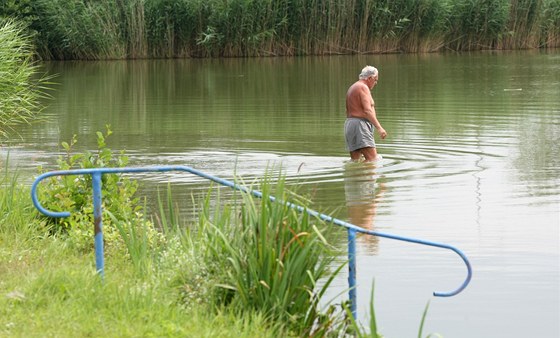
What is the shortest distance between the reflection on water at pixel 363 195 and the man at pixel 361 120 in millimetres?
209

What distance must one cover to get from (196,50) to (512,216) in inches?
1191

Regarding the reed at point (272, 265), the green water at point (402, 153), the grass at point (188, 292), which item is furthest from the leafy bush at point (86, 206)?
the reed at point (272, 265)

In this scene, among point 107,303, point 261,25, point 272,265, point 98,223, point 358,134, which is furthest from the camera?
point 261,25

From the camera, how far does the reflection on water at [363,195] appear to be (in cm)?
1118

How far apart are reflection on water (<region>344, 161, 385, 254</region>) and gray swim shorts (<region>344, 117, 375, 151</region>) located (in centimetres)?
25

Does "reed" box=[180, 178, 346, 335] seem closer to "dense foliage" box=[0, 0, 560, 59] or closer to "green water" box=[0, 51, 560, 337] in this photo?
"green water" box=[0, 51, 560, 337]

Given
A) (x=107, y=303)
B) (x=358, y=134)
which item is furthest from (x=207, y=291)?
(x=358, y=134)

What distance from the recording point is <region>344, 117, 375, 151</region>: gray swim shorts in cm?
1567

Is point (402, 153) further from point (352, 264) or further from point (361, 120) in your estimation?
point (352, 264)

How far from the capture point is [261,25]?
3984cm

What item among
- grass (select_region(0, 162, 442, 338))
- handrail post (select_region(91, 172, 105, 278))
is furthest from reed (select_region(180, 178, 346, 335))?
handrail post (select_region(91, 172, 105, 278))

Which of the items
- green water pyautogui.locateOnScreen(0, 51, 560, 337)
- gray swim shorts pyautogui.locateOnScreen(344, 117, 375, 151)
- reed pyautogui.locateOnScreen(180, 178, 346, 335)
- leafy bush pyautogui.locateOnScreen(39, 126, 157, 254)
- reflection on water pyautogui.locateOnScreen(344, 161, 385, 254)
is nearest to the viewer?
reed pyautogui.locateOnScreen(180, 178, 346, 335)

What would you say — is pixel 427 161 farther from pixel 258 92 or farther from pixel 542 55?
pixel 542 55

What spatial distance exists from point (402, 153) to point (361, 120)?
1.31 meters
